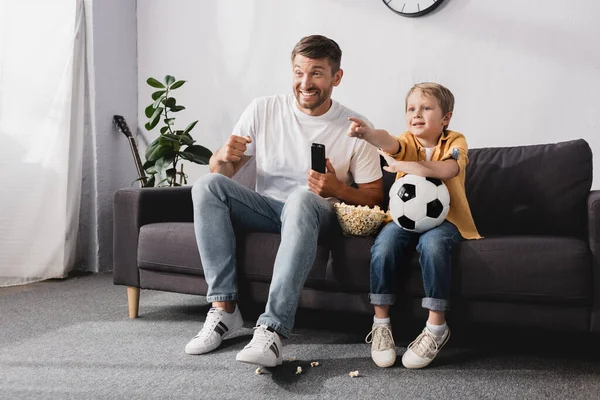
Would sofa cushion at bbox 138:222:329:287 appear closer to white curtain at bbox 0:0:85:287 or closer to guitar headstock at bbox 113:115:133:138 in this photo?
white curtain at bbox 0:0:85:287

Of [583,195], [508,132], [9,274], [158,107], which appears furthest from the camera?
[158,107]

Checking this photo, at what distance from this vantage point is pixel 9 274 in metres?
3.03

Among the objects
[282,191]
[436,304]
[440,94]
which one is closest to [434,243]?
[436,304]

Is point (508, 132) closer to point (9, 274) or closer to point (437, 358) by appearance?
point (437, 358)

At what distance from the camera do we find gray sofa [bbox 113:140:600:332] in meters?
1.65

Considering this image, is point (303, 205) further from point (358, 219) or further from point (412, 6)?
point (412, 6)

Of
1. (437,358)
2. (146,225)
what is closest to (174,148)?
(146,225)

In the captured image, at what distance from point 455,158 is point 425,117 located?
0.18m

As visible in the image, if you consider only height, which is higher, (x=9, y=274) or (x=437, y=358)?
(x=437, y=358)

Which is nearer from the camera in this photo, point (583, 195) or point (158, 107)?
point (583, 195)

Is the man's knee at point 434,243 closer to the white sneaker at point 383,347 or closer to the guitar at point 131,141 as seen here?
the white sneaker at point 383,347

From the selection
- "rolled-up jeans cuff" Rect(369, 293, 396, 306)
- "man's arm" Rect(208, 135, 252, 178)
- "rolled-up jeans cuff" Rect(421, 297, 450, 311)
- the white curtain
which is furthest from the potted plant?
"rolled-up jeans cuff" Rect(421, 297, 450, 311)

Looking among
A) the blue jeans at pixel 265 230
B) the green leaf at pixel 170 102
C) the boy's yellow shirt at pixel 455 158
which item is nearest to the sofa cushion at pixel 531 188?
the boy's yellow shirt at pixel 455 158

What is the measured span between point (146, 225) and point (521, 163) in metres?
1.41
